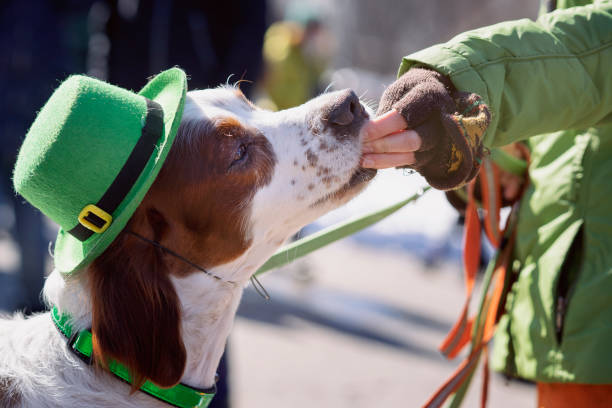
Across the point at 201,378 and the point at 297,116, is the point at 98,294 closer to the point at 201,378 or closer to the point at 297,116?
the point at 201,378

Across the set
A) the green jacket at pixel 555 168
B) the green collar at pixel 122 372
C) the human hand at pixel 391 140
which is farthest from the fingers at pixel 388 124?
the green collar at pixel 122 372

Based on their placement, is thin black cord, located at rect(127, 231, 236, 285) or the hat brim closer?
the hat brim

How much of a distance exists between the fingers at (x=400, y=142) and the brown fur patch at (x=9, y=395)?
45.1 inches

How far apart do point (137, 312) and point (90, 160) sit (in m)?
0.40

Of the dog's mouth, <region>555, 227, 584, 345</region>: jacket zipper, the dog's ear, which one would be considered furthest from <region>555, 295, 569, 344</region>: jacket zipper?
the dog's ear

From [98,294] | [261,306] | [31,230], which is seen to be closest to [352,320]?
[261,306]

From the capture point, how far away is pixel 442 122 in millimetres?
1604

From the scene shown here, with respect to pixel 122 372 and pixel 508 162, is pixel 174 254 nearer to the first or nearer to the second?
pixel 122 372

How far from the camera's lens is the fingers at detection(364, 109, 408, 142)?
1675mm

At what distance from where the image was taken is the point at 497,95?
163cm

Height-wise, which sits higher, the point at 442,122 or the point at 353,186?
the point at 442,122

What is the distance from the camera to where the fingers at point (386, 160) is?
1721 mm

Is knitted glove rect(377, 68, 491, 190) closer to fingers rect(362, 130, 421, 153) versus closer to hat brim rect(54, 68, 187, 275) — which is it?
fingers rect(362, 130, 421, 153)

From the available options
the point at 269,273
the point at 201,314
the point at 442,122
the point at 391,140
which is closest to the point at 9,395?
the point at 201,314
